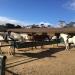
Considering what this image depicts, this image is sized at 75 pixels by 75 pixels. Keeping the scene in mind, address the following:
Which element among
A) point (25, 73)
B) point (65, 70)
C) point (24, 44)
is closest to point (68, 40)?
point (24, 44)

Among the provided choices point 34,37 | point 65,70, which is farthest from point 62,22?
point 65,70

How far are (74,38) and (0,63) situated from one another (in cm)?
1525

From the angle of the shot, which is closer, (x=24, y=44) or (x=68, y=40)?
(x=24, y=44)

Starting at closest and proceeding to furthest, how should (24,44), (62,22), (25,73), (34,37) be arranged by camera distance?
(25,73) → (24,44) → (34,37) → (62,22)

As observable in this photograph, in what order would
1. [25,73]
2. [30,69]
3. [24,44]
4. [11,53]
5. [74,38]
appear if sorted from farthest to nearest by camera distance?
[74,38]
[24,44]
[11,53]
[30,69]
[25,73]

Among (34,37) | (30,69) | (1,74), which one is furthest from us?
(34,37)

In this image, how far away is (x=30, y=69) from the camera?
32.0 ft

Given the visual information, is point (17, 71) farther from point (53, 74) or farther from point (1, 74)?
point (1, 74)

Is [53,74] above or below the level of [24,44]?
below

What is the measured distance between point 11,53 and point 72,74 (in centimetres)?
675

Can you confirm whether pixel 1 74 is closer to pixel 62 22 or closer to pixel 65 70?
pixel 65 70

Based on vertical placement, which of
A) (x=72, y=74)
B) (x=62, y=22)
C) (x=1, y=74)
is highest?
(x=62, y=22)

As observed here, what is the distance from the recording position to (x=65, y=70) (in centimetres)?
977

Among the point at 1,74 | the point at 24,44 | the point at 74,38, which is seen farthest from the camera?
the point at 74,38
